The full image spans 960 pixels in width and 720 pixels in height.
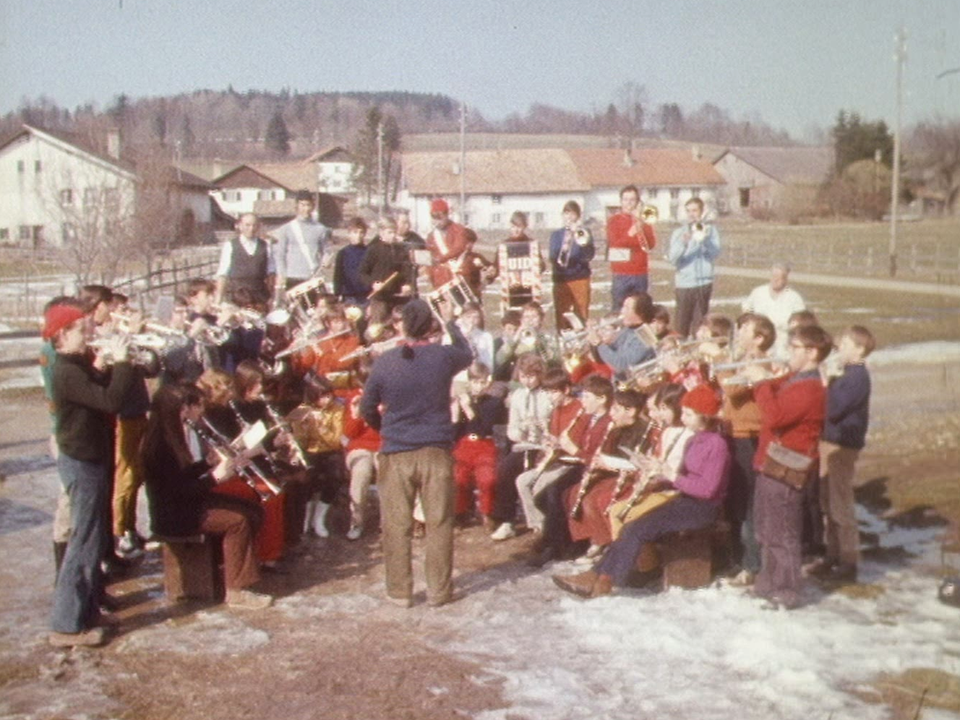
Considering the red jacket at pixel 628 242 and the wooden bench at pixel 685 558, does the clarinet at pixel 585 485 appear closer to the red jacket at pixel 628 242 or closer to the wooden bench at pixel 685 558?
the wooden bench at pixel 685 558

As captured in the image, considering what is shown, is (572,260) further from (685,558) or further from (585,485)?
(685,558)

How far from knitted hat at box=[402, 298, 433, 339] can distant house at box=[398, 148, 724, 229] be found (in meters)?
45.8

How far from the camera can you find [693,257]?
13203 millimetres

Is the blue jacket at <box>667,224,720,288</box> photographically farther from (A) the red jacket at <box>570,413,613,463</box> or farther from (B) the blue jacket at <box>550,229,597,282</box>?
(A) the red jacket at <box>570,413,613,463</box>

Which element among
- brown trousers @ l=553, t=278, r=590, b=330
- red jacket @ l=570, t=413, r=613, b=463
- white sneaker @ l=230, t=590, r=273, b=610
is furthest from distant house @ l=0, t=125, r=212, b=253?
white sneaker @ l=230, t=590, r=273, b=610

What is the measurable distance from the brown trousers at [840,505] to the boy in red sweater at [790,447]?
841 millimetres

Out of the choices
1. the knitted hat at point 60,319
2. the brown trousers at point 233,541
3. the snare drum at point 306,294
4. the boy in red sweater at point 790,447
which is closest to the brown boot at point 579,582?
the boy in red sweater at point 790,447

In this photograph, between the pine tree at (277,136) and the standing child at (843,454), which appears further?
the pine tree at (277,136)

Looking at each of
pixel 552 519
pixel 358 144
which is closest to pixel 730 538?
pixel 552 519

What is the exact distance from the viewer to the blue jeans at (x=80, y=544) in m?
6.66

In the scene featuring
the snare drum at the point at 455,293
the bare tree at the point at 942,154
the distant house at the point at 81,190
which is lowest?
the snare drum at the point at 455,293

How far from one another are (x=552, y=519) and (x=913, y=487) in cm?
341

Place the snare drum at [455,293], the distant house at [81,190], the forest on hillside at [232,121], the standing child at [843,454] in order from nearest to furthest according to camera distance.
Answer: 1. the standing child at [843,454]
2. the snare drum at [455,293]
3. the distant house at [81,190]
4. the forest on hillside at [232,121]

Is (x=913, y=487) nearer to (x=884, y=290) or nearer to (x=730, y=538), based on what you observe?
(x=730, y=538)
